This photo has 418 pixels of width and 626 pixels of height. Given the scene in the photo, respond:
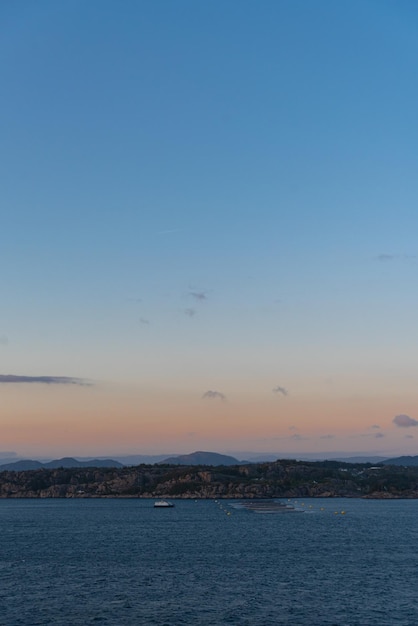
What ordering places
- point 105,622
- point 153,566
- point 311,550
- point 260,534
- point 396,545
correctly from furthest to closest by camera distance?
1. point 260,534
2. point 396,545
3. point 311,550
4. point 153,566
5. point 105,622

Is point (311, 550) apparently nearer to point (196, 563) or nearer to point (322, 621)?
point (196, 563)

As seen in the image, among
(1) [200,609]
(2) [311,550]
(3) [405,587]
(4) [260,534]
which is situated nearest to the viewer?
(1) [200,609]

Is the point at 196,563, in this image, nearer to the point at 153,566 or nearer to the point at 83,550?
the point at 153,566

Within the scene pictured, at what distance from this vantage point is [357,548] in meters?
162

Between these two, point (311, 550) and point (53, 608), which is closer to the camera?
point (53, 608)

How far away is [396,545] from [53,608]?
322ft

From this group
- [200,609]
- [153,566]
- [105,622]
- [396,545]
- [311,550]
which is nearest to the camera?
[105,622]

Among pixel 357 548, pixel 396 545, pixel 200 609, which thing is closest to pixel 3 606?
pixel 200 609

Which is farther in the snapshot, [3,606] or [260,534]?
[260,534]

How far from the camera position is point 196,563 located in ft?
448

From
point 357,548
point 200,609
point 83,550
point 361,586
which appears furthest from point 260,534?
point 200,609

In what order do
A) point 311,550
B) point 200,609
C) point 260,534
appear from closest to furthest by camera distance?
point 200,609 < point 311,550 < point 260,534

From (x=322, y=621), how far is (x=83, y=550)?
82.3 metres

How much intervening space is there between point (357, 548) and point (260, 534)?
3766cm
